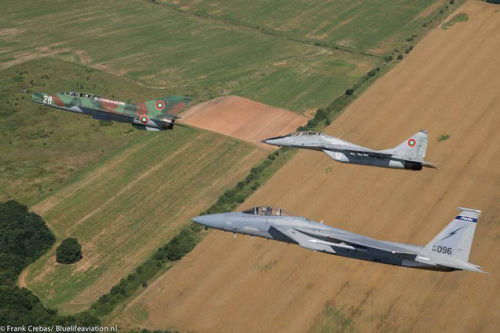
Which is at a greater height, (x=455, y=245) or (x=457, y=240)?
(x=457, y=240)

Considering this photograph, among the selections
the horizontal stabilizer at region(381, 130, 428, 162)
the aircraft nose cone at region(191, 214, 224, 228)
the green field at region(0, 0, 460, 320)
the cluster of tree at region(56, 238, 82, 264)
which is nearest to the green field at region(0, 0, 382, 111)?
the green field at region(0, 0, 460, 320)

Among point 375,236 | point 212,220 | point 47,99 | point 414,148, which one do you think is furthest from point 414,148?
point 47,99

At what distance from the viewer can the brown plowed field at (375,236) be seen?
5697 centimetres

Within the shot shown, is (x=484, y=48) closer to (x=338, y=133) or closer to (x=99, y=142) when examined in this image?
(x=338, y=133)

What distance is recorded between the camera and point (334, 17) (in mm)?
121438

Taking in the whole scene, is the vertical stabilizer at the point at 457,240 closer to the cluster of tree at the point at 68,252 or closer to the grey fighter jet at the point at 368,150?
the grey fighter jet at the point at 368,150

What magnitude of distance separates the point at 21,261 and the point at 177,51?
53232 mm

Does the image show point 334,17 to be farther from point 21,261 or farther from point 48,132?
point 21,261

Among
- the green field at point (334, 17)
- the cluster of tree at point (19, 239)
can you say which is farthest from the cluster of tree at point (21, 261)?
the green field at point (334, 17)

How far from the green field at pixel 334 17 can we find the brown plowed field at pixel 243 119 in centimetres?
2588

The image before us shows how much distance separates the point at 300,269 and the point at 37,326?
22.9 m

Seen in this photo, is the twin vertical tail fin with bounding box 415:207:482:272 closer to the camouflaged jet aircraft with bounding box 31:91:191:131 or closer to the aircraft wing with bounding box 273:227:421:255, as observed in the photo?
the aircraft wing with bounding box 273:227:421:255

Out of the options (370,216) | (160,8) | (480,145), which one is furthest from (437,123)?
(160,8)

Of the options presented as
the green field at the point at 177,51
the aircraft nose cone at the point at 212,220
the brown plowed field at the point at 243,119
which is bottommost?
the brown plowed field at the point at 243,119
